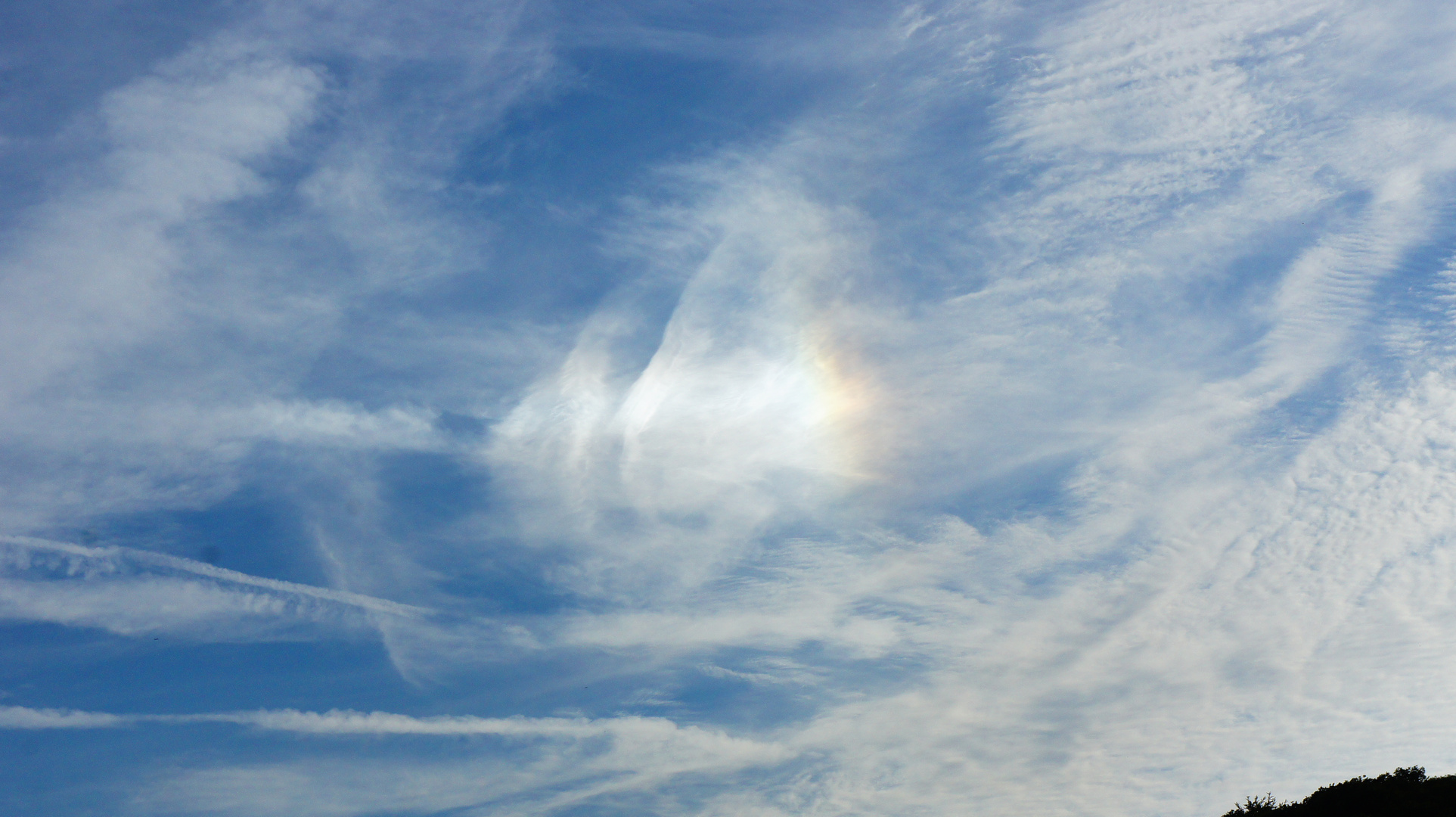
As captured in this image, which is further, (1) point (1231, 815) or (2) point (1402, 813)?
(1) point (1231, 815)

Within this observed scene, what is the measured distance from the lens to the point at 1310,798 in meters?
71.4

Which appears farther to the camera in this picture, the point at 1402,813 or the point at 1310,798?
the point at 1310,798

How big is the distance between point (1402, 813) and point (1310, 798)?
942 centimetres

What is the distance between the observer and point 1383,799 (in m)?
65.7

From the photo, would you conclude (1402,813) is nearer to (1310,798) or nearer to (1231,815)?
(1310,798)

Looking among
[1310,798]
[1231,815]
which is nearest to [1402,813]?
[1310,798]

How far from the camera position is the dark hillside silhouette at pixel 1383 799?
6225cm

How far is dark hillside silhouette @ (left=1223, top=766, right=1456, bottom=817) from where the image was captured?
2451 inches

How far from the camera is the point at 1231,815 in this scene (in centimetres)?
7569

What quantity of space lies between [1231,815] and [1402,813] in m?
15.0

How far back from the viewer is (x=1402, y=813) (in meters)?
62.3

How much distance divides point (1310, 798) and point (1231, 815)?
6.28m
